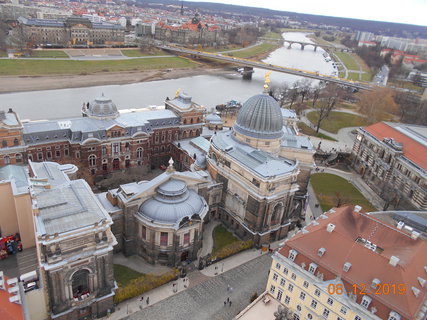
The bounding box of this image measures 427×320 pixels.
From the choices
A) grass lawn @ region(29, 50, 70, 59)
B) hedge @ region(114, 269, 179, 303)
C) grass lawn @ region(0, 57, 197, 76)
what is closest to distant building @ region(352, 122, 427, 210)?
hedge @ region(114, 269, 179, 303)

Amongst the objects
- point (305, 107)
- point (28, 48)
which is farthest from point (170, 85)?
point (28, 48)

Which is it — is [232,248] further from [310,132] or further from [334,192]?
[310,132]

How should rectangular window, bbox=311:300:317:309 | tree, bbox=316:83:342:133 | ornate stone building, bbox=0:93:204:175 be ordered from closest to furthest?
1. rectangular window, bbox=311:300:317:309
2. ornate stone building, bbox=0:93:204:175
3. tree, bbox=316:83:342:133

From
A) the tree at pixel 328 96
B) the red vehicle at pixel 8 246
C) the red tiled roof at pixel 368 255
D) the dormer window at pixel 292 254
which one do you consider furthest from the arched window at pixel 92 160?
the tree at pixel 328 96

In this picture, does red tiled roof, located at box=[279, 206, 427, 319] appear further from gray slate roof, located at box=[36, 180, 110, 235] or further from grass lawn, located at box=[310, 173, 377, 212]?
grass lawn, located at box=[310, 173, 377, 212]

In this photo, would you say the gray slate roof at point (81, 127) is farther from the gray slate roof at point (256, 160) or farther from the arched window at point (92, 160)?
the gray slate roof at point (256, 160)

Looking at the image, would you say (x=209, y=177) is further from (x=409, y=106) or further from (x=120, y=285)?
(x=409, y=106)

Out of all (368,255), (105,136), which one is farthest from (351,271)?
(105,136)
